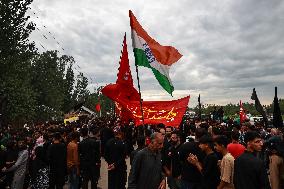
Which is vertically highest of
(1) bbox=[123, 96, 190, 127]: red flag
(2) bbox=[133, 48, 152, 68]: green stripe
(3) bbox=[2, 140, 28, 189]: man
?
(2) bbox=[133, 48, 152, 68]: green stripe

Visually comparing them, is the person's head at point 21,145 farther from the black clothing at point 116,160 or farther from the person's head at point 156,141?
the person's head at point 156,141

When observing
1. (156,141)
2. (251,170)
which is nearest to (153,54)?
(156,141)

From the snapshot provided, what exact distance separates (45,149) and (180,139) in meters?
4.07

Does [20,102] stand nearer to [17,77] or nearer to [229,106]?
[17,77]

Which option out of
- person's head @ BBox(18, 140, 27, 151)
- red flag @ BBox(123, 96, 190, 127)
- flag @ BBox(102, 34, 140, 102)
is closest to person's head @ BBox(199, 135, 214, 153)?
red flag @ BBox(123, 96, 190, 127)

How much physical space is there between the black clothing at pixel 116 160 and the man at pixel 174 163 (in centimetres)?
140

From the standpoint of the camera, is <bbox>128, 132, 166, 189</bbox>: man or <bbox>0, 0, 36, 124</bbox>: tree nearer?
<bbox>128, 132, 166, 189</bbox>: man

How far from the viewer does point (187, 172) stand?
8039 mm

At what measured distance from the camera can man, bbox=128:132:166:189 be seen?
6.01 meters

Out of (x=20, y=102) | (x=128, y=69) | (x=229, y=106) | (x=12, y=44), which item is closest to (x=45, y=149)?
(x=128, y=69)

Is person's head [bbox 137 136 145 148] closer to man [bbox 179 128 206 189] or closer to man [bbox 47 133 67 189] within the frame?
man [bbox 179 128 206 189]

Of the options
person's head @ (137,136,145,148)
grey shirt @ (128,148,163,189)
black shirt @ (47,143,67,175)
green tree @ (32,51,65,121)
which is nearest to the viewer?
grey shirt @ (128,148,163,189)

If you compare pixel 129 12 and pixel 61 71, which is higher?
pixel 61 71

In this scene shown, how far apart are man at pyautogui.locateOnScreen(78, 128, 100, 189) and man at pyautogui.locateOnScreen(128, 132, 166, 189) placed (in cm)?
470
